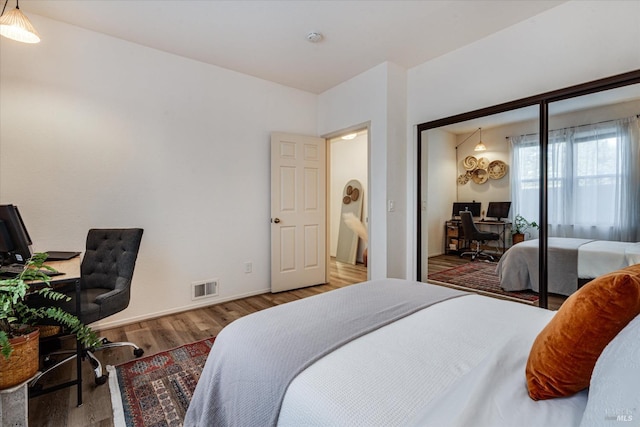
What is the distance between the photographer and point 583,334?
2.58 feet

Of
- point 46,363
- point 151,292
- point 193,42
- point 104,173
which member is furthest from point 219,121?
point 46,363

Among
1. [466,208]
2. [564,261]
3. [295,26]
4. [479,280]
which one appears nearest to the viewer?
[564,261]

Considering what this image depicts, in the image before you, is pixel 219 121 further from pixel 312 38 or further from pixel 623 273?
pixel 623 273

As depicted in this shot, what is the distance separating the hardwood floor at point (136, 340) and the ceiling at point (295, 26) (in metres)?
2.67

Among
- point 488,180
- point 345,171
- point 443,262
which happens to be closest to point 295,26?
point 488,180

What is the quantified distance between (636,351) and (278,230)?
136 inches

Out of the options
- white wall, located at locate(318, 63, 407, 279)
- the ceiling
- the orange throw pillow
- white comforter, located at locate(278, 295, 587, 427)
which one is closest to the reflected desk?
white wall, located at locate(318, 63, 407, 279)

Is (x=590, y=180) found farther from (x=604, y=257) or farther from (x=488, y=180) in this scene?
(x=488, y=180)

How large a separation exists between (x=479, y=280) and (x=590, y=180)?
4.00 feet

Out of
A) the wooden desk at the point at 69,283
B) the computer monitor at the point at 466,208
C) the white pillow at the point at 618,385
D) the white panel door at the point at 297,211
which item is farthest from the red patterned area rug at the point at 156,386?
the computer monitor at the point at 466,208

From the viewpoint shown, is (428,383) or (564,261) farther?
(564,261)

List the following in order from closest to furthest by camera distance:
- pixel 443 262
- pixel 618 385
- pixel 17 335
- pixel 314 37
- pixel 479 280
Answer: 1. pixel 618 385
2. pixel 17 335
3. pixel 314 37
4. pixel 479 280
5. pixel 443 262

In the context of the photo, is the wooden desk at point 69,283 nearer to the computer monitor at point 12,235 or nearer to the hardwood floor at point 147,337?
the hardwood floor at point 147,337

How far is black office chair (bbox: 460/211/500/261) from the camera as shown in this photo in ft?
9.41
